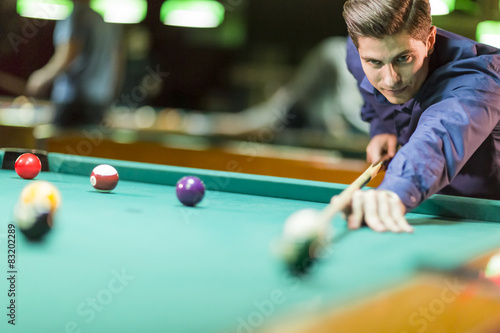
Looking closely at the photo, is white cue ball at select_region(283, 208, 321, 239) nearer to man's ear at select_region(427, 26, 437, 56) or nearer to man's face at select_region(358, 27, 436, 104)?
man's face at select_region(358, 27, 436, 104)

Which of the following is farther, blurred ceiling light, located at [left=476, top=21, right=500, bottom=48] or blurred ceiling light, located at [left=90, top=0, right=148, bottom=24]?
blurred ceiling light, located at [left=90, top=0, right=148, bottom=24]

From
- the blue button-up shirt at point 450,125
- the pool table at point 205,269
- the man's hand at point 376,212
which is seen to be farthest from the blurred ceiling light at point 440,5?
the man's hand at point 376,212

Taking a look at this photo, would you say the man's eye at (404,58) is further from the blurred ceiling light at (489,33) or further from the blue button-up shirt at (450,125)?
the blurred ceiling light at (489,33)

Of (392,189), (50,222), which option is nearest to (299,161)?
(392,189)

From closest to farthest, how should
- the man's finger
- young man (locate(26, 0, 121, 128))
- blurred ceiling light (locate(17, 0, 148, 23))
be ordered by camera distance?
the man's finger → young man (locate(26, 0, 121, 128)) → blurred ceiling light (locate(17, 0, 148, 23))

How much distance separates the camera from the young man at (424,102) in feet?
5.75

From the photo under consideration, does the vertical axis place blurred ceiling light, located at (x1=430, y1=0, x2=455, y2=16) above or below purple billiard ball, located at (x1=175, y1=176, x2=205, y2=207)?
above

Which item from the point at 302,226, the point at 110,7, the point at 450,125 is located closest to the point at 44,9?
the point at 110,7

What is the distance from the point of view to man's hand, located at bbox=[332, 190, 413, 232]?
159cm

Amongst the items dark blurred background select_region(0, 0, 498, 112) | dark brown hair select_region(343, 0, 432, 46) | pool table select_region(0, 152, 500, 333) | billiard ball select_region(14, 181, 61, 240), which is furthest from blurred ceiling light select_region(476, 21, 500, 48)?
billiard ball select_region(14, 181, 61, 240)

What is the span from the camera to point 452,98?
2055 millimetres

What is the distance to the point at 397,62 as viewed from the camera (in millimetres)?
2174

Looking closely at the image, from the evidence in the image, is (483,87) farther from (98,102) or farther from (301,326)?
(98,102)

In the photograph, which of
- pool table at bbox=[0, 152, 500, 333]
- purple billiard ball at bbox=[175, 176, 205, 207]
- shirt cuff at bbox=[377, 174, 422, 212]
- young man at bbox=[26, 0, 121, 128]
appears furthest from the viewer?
young man at bbox=[26, 0, 121, 128]
